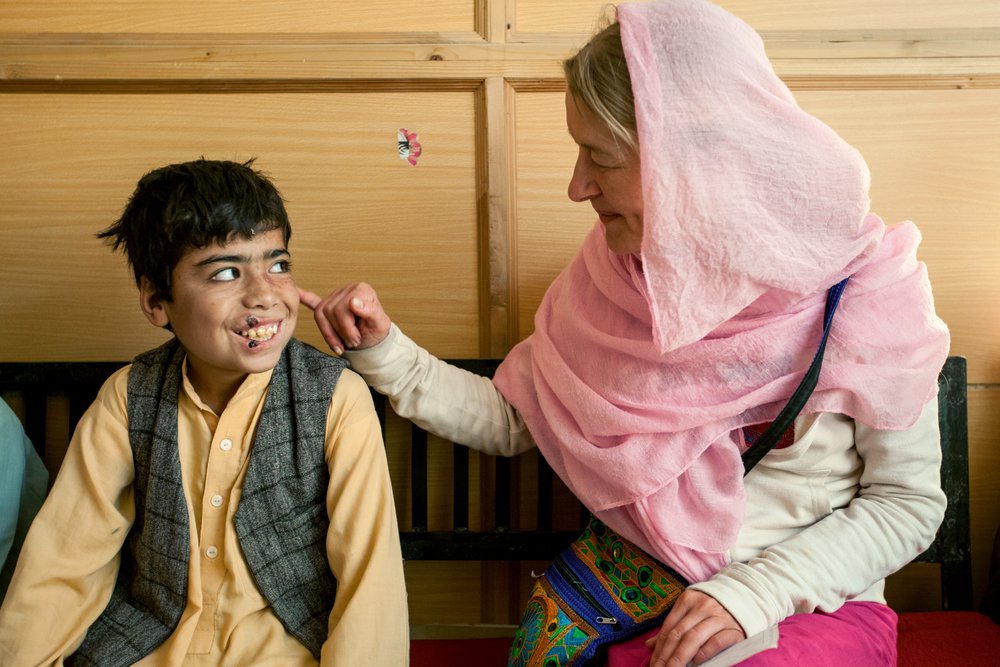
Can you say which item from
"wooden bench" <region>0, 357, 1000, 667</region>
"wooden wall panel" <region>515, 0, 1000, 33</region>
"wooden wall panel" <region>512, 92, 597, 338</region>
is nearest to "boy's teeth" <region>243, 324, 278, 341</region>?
"wooden bench" <region>0, 357, 1000, 667</region>

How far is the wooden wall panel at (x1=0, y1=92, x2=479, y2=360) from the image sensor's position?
5.49 ft

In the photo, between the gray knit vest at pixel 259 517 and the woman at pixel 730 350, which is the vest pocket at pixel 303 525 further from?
the woman at pixel 730 350

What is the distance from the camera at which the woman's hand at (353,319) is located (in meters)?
1.33

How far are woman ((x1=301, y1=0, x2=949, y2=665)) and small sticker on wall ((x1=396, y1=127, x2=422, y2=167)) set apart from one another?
44cm

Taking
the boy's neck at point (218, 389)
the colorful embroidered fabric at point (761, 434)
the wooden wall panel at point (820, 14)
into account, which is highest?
the wooden wall panel at point (820, 14)

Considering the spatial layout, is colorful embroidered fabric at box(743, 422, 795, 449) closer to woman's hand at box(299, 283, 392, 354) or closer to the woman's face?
A: the woman's face

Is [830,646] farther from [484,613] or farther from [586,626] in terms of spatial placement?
[484,613]

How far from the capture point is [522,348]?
1516 millimetres

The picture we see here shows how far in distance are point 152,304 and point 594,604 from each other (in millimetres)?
844

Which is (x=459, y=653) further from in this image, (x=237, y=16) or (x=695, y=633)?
(x=237, y=16)

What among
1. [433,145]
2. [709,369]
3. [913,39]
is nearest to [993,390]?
[913,39]

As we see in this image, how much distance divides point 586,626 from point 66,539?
0.82 meters

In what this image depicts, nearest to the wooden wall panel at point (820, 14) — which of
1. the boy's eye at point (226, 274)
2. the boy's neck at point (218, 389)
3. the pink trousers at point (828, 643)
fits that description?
the boy's eye at point (226, 274)

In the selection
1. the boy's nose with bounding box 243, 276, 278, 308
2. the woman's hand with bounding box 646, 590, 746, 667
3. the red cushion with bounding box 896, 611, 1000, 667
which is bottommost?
the red cushion with bounding box 896, 611, 1000, 667
